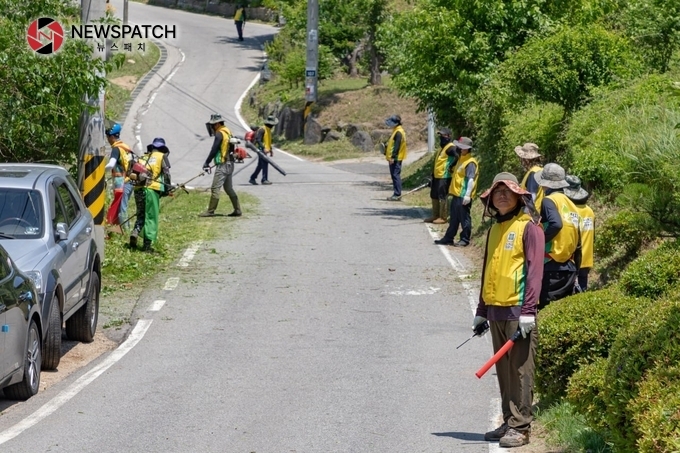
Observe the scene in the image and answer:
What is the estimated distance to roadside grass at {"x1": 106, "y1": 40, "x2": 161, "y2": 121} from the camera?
46941 mm

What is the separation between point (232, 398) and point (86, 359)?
97.6 inches

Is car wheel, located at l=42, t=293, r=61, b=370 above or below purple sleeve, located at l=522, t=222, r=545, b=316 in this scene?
below

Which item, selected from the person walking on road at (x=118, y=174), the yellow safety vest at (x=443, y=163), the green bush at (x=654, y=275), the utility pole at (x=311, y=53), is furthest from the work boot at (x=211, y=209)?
the utility pole at (x=311, y=53)

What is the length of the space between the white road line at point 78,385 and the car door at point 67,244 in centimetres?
68

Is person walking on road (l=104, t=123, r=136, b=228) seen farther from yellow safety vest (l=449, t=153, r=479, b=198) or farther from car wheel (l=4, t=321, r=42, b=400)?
car wheel (l=4, t=321, r=42, b=400)

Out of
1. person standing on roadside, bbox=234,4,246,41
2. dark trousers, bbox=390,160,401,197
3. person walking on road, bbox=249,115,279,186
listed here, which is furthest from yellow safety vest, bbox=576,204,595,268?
person standing on roadside, bbox=234,4,246,41

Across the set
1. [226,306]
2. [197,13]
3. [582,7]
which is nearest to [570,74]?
[582,7]

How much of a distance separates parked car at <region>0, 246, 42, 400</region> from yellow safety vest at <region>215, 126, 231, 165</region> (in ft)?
37.4

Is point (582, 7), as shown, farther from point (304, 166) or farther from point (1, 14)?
point (304, 166)

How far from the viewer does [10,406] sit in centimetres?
934

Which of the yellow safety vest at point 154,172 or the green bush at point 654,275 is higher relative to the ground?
the green bush at point 654,275

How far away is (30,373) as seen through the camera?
9.56 meters

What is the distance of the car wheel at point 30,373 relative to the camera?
9455mm

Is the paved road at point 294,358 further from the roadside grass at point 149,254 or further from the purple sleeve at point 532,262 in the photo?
the purple sleeve at point 532,262
